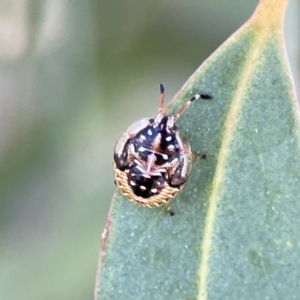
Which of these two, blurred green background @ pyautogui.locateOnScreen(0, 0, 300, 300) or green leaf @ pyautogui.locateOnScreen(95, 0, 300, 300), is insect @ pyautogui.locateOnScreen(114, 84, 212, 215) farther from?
blurred green background @ pyautogui.locateOnScreen(0, 0, 300, 300)

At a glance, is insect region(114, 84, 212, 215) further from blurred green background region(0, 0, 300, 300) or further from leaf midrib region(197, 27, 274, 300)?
blurred green background region(0, 0, 300, 300)

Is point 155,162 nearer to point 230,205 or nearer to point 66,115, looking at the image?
point 230,205

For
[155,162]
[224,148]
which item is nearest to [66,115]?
[155,162]

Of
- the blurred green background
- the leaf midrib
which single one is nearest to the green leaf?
the leaf midrib

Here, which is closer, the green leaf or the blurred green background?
the green leaf

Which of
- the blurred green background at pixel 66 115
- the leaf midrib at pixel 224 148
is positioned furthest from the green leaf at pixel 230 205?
the blurred green background at pixel 66 115
